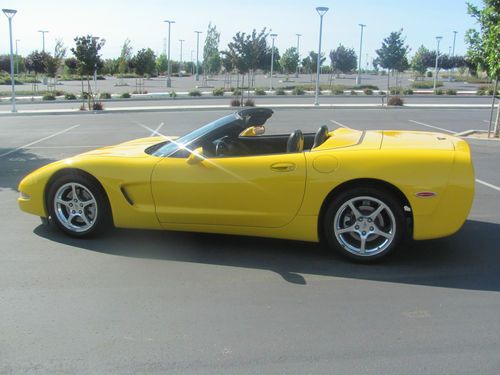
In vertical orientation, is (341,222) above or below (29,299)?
above

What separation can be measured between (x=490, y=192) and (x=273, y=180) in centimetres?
426

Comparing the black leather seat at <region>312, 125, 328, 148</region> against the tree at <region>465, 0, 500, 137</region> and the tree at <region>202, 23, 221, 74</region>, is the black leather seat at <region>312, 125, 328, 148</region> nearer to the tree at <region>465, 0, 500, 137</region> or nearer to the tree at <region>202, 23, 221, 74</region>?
the tree at <region>465, 0, 500, 137</region>

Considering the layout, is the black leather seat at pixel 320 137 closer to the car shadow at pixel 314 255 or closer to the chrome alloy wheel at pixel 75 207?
the car shadow at pixel 314 255

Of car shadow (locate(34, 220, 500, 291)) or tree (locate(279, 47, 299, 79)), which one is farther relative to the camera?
tree (locate(279, 47, 299, 79))

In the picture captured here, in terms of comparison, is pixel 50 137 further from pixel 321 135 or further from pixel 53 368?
pixel 53 368

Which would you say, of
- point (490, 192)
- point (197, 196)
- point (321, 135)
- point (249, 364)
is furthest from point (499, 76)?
point (249, 364)

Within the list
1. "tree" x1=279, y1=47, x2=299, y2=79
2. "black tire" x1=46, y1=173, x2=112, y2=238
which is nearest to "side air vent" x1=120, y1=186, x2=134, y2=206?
"black tire" x1=46, y1=173, x2=112, y2=238

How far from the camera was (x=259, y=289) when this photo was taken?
3.99 metres

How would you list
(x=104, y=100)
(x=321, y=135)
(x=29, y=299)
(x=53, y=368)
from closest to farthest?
(x=53, y=368)
(x=29, y=299)
(x=321, y=135)
(x=104, y=100)

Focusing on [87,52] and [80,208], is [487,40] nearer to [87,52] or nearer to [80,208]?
[80,208]

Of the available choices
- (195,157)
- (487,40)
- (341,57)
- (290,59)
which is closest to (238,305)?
(195,157)

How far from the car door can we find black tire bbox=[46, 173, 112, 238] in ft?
1.90

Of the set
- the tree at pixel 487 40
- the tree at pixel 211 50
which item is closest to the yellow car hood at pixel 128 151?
the tree at pixel 487 40

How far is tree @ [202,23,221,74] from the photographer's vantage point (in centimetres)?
5912
